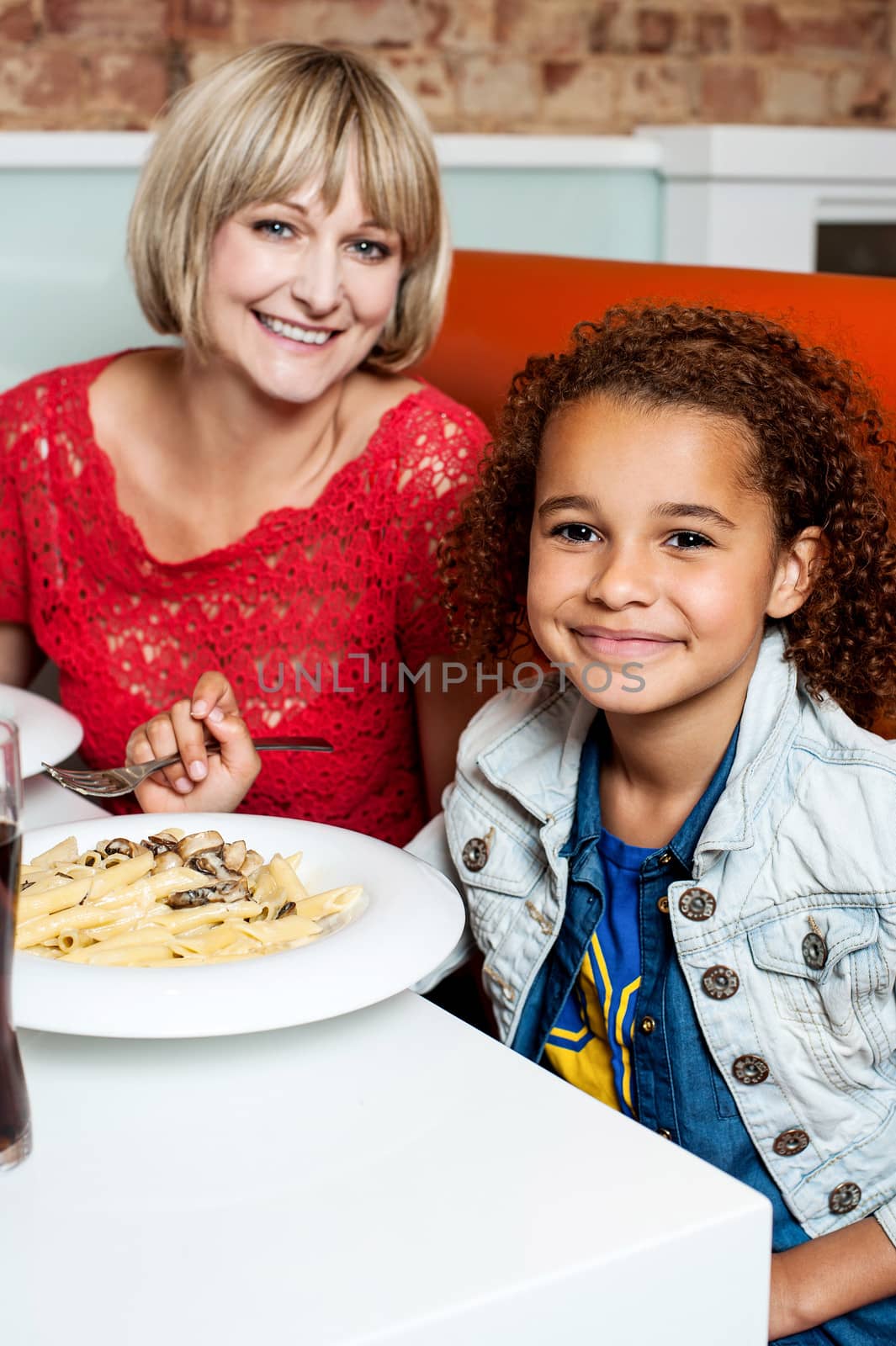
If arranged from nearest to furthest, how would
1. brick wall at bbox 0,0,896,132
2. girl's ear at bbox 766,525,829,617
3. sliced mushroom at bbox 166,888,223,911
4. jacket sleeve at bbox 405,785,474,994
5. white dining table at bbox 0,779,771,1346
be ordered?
1. white dining table at bbox 0,779,771,1346
2. sliced mushroom at bbox 166,888,223,911
3. girl's ear at bbox 766,525,829,617
4. jacket sleeve at bbox 405,785,474,994
5. brick wall at bbox 0,0,896,132

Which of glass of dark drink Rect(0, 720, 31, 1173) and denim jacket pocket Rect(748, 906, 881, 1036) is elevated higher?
glass of dark drink Rect(0, 720, 31, 1173)

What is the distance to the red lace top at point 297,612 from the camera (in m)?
1.53

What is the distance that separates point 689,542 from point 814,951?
0.94ft

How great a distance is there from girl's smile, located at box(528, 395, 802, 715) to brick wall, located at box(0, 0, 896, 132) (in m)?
1.78

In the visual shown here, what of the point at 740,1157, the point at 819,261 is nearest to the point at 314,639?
the point at 740,1157

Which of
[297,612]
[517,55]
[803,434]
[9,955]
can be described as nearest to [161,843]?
[9,955]

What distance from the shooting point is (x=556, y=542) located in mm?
1077

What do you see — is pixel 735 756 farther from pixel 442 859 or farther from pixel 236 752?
pixel 236 752

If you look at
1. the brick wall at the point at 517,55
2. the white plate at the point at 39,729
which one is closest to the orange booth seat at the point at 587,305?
the white plate at the point at 39,729

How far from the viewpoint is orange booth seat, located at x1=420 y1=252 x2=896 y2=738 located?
1.18 m

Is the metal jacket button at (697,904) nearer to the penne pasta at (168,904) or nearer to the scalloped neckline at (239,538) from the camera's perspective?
the penne pasta at (168,904)

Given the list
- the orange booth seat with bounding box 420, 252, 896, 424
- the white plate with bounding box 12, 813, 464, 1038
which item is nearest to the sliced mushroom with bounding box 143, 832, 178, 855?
the white plate with bounding box 12, 813, 464, 1038

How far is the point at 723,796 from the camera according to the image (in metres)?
1.04

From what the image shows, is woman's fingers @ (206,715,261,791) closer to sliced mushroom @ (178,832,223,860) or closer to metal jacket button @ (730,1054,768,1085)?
sliced mushroom @ (178,832,223,860)
